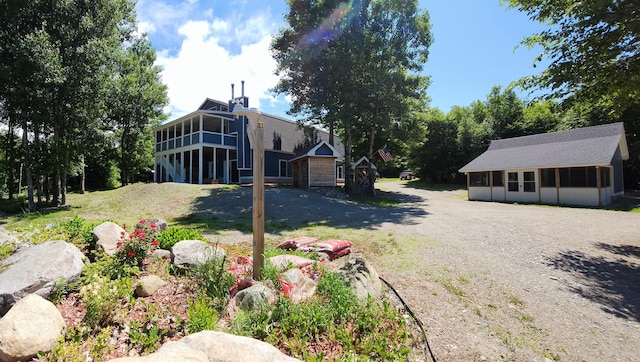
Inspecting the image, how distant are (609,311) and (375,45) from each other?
18.9 m

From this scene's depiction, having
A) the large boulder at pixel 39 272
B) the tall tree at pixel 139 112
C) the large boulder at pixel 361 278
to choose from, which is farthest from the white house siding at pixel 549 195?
the tall tree at pixel 139 112

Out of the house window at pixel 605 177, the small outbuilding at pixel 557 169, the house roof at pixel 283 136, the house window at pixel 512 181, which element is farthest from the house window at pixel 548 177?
the house roof at pixel 283 136

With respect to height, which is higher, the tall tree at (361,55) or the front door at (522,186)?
the tall tree at (361,55)

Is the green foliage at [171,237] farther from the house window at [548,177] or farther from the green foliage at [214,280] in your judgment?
the house window at [548,177]

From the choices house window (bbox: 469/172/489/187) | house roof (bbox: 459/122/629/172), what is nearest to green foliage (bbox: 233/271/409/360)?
house roof (bbox: 459/122/629/172)

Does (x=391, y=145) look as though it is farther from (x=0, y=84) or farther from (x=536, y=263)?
(x=0, y=84)

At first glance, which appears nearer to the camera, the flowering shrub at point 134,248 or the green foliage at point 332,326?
the green foliage at point 332,326

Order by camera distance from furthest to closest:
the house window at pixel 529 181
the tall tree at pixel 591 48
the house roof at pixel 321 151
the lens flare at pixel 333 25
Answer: the house roof at pixel 321 151
the lens flare at pixel 333 25
the house window at pixel 529 181
the tall tree at pixel 591 48

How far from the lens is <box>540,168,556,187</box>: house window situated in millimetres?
18516

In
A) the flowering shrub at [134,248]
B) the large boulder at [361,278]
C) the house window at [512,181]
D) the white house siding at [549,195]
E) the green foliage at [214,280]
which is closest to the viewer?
the green foliage at [214,280]

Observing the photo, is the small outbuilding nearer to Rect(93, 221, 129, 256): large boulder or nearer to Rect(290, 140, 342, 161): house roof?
Rect(290, 140, 342, 161): house roof

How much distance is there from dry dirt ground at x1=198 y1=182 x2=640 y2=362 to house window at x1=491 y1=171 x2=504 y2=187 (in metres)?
10.8

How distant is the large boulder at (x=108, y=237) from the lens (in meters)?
5.11

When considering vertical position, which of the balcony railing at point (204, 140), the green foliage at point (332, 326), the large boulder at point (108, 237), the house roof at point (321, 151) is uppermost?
the balcony railing at point (204, 140)
